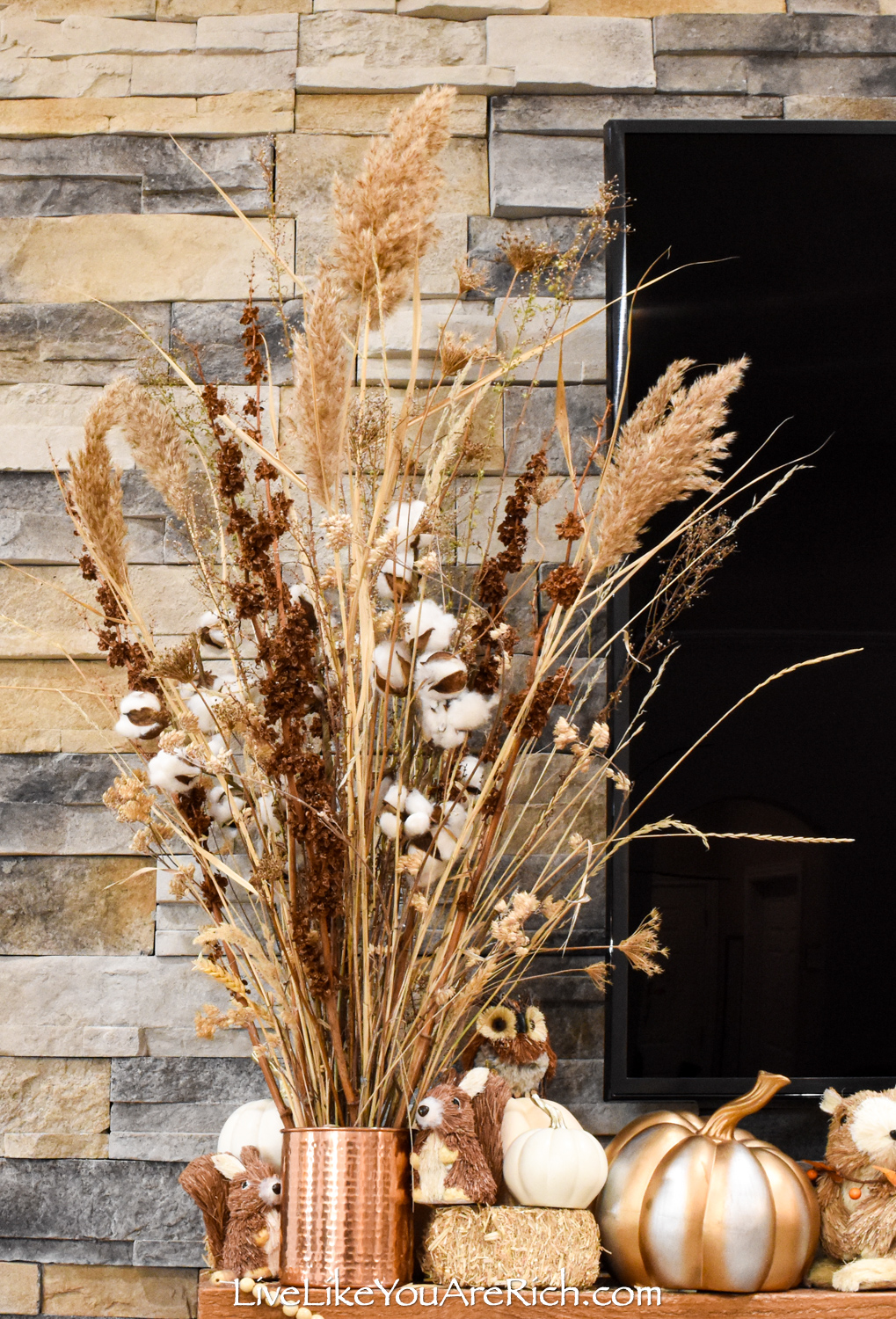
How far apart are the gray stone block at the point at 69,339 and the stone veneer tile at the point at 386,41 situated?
0.43m

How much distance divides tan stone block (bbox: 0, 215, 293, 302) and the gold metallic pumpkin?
1170 millimetres

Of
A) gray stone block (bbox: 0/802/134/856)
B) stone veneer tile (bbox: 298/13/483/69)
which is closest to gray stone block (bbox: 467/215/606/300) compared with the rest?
stone veneer tile (bbox: 298/13/483/69)

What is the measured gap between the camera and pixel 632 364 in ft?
4.59

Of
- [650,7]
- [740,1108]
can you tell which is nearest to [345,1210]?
[740,1108]

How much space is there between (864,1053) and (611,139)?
3.62 ft

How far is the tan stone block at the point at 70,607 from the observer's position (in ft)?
4.91

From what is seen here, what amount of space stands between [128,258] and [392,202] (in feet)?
2.19

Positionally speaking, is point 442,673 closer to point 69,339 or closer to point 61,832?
point 61,832

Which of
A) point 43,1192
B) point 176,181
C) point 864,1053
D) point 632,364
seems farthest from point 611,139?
point 43,1192

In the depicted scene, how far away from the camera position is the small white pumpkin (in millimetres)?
1061

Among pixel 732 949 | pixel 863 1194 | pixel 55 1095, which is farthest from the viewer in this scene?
pixel 55 1095

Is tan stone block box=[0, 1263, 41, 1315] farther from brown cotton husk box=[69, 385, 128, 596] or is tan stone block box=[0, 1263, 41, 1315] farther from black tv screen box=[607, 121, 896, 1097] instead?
brown cotton husk box=[69, 385, 128, 596]

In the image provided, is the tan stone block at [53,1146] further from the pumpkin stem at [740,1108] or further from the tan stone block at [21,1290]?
the pumpkin stem at [740,1108]

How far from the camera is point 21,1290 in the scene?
4.44 feet
